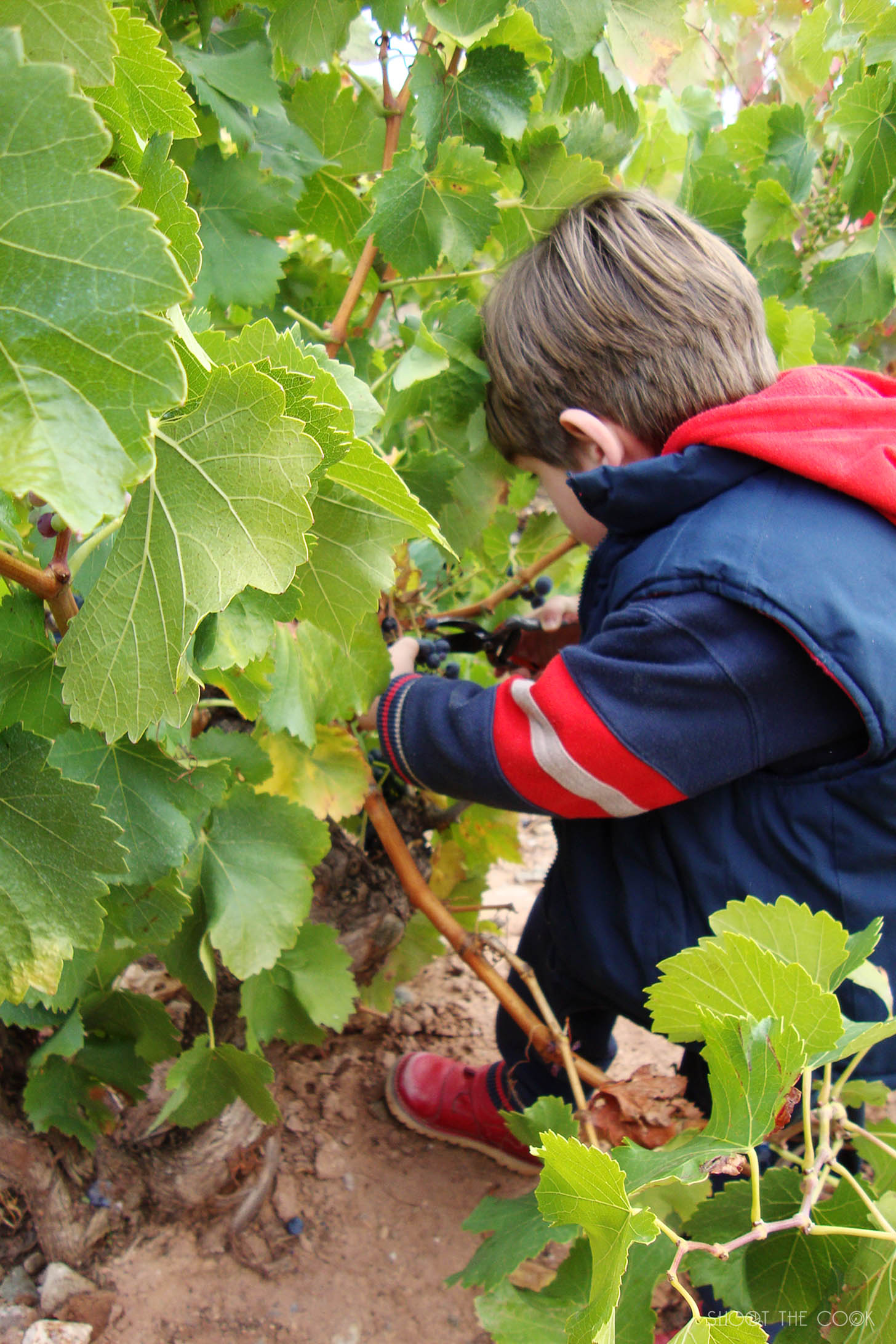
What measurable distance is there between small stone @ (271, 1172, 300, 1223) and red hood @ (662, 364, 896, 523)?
4.86ft

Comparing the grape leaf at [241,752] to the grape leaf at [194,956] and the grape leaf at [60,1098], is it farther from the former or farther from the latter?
the grape leaf at [60,1098]

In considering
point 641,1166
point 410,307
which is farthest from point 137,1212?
point 410,307

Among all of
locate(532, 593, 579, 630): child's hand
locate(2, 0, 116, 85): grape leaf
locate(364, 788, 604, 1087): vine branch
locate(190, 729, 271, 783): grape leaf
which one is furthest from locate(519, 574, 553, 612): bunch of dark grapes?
locate(2, 0, 116, 85): grape leaf

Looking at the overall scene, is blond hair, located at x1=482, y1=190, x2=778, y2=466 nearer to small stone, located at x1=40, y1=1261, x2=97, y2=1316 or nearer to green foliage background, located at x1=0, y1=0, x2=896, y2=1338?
green foliage background, located at x1=0, y1=0, x2=896, y2=1338

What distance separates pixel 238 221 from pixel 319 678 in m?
0.68

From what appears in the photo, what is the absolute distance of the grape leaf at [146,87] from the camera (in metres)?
0.63

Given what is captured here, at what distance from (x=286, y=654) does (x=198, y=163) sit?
71cm

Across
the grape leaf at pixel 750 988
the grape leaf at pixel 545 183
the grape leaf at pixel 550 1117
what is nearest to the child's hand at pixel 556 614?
the grape leaf at pixel 545 183

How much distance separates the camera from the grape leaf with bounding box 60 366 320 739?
0.56m

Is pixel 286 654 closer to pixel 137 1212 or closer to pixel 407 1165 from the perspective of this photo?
pixel 137 1212

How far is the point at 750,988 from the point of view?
31.5 inches

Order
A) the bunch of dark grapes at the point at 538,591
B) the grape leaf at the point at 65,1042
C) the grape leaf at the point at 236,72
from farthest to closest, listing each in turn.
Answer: the bunch of dark grapes at the point at 538,591 → the grape leaf at the point at 65,1042 → the grape leaf at the point at 236,72

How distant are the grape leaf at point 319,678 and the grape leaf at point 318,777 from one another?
45mm

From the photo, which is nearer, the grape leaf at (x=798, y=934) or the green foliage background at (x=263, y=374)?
the green foliage background at (x=263, y=374)
